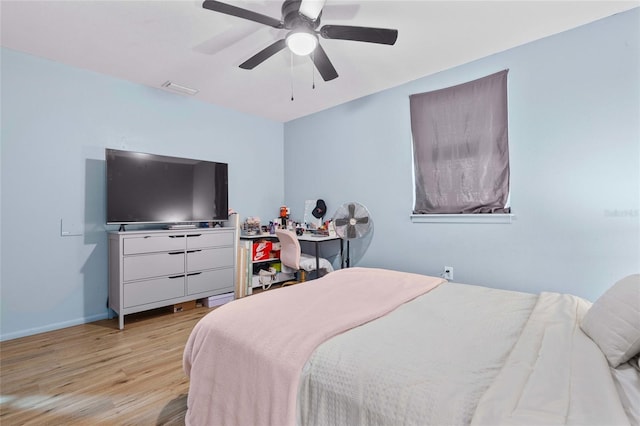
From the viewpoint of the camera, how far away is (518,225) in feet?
8.37

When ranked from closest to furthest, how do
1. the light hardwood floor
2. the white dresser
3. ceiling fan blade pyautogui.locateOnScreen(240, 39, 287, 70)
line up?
the light hardwood floor < ceiling fan blade pyautogui.locateOnScreen(240, 39, 287, 70) < the white dresser

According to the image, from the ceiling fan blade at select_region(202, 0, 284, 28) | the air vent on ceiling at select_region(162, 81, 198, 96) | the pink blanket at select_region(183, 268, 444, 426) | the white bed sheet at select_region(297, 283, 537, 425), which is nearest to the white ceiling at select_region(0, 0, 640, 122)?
the air vent on ceiling at select_region(162, 81, 198, 96)

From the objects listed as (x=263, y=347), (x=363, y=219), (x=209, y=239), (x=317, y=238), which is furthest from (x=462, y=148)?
(x=209, y=239)

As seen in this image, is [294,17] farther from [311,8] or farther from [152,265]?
[152,265]

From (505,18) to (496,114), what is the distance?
753 millimetres

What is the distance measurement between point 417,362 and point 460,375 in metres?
0.12

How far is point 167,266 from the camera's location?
2.97m

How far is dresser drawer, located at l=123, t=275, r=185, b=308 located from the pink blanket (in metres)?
1.73

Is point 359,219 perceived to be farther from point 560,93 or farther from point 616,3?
point 616,3

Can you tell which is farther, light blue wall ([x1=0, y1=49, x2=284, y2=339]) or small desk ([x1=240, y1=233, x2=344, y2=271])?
small desk ([x1=240, y1=233, x2=344, y2=271])

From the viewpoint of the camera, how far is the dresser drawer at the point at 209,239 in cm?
315

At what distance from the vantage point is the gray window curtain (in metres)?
2.62

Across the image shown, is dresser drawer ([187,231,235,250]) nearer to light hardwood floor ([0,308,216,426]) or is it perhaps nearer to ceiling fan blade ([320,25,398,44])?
light hardwood floor ([0,308,216,426])

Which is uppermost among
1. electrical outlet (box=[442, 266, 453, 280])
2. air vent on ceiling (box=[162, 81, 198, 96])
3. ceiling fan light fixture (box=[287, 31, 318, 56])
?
air vent on ceiling (box=[162, 81, 198, 96])
